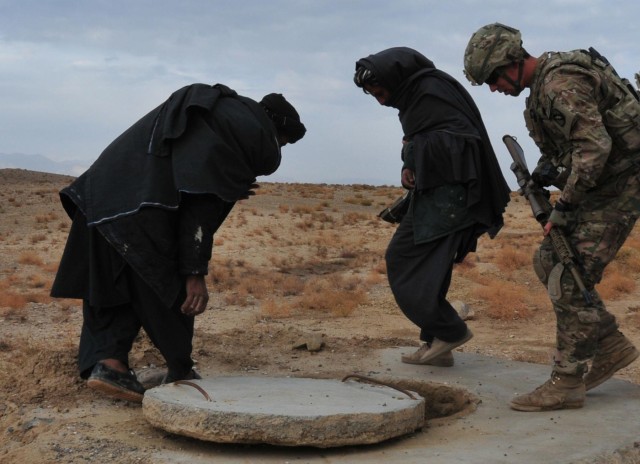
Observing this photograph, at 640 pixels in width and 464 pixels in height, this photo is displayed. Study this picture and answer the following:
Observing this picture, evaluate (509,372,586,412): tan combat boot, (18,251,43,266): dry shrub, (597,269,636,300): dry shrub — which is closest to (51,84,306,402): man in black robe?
(509,372,586,412): tan combat boot

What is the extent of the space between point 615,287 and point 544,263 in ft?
22.1

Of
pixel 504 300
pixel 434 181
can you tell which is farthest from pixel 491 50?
pixel 504 300

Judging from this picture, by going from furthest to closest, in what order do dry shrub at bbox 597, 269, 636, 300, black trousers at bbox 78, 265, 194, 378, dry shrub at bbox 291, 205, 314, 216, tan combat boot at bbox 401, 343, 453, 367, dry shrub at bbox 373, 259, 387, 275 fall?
dry shrub at bbox 291, 205, 314, 216
dry shrub at bbox 373, 259, 387, 275
dry shrub at bbox 597, 269, 636, 300
tan combat boot at bbox 401, 343, 453, 367
black trousers at bbox 78, 265, 194, 378

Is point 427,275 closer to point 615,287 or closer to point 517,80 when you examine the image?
point 517,80

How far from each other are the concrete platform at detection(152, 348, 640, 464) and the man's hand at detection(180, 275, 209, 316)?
28.0 inches

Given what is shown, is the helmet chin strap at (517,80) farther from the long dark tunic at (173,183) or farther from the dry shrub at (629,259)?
the dry shrub at (629,259)

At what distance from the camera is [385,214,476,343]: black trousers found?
4.64 metres

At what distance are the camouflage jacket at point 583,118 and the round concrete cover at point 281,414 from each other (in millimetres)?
1305

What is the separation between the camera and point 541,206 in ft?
13.5

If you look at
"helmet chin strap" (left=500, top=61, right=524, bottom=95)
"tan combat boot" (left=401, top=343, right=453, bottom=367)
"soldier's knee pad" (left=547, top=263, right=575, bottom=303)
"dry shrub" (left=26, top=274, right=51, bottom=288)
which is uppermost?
"helmet chin strap" (left=500, top=61, right=524, bottom=95)

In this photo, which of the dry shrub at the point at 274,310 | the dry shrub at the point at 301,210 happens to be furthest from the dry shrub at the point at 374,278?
the dry shrub at the point at 301,210

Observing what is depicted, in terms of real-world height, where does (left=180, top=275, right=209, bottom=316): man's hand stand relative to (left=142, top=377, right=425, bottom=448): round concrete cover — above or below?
above

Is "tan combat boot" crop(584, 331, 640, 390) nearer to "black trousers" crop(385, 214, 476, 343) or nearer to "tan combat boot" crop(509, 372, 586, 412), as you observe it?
"tan combat boot" crop(509, 372, 586, 412)

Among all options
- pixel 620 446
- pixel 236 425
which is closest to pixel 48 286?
pixel 236 425
